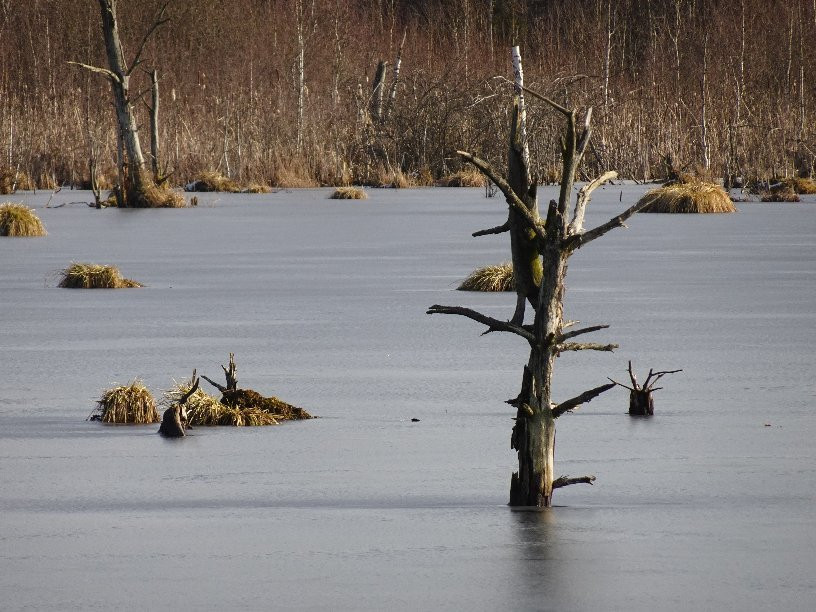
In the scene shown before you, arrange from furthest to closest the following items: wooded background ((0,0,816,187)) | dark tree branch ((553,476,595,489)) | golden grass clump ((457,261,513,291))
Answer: wooded background ((0,0,816,187)) → golden grass clump ((457,261,513,291)) → dark tree branch ((553,476,595,489))

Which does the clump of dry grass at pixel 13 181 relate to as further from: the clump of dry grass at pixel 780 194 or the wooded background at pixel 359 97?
the clump of dry grass at pixel 780 194

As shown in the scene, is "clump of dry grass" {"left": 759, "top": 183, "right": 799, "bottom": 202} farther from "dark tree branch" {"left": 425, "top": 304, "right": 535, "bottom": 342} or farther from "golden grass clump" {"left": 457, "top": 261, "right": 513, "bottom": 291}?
"dark tree branch" {"left": 425, "top": 304, "right": 535, "bottom": 342}

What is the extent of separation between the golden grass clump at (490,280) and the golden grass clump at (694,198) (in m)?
16.6

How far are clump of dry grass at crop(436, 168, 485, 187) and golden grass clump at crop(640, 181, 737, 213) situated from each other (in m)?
12.5

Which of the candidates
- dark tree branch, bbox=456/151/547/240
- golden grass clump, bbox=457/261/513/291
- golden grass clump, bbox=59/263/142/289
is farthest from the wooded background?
dark tree branch, bbox=456/151/547/240

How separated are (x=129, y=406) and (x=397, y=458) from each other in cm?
221

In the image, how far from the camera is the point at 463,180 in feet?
166

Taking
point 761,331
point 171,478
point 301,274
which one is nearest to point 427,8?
point 301,274

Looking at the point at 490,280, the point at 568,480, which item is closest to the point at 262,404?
the point at 568,480

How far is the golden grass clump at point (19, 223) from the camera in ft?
104

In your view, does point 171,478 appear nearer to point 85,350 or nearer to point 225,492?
point 225,492

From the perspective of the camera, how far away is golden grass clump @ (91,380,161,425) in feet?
37.8

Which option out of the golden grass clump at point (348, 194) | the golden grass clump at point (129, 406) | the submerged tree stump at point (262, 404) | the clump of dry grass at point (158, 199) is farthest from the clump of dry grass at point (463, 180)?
the golden grass clump at point (129, 406)

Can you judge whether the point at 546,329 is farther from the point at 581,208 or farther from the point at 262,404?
the point at 262,404
